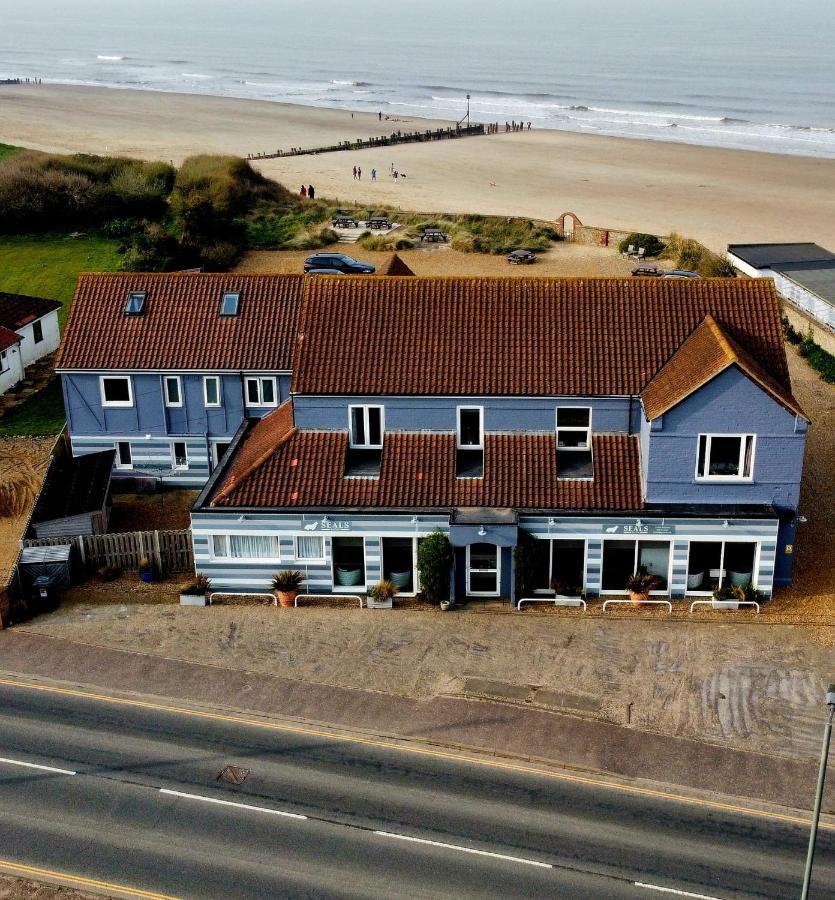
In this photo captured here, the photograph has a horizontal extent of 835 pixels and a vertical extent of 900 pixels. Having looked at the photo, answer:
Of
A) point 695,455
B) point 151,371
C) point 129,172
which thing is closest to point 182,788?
point 695,455

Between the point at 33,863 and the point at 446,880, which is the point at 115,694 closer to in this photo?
the point at 33,863

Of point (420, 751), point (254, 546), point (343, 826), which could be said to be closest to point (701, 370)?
point (420, 751)

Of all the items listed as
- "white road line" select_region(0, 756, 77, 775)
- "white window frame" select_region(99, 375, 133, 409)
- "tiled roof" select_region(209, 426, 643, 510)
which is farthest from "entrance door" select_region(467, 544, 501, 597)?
"white window frame" select_region(99, 375, 133, 409)

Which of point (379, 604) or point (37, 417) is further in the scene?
point (37, 417)

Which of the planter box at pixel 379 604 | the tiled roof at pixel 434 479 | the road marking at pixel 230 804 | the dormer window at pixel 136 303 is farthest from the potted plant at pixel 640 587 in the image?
the dormer window at pixel 136 303

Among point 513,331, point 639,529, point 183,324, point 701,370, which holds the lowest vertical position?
point 639,529

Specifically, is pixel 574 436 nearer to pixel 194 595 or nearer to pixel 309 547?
pixel 309 547

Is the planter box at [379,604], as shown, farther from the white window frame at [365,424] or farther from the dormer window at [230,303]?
the dormer window at [230,303]

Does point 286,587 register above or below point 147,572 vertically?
above
